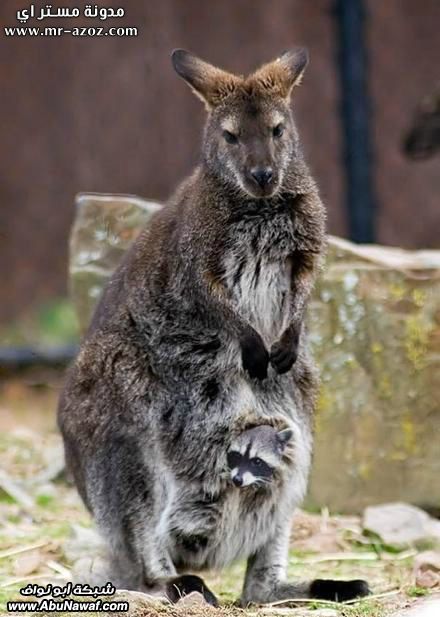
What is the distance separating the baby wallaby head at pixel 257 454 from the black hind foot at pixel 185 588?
38cm

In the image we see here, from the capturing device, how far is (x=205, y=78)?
5895 millimetres

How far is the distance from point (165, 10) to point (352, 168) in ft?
5.85

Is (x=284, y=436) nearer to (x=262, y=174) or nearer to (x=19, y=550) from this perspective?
(x=262, y=174)

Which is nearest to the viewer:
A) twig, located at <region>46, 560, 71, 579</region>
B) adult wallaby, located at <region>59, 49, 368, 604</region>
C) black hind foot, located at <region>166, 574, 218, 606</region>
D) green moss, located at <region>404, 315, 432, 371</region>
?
black hind foot, located at <region>166, 574, 218, 606</region>

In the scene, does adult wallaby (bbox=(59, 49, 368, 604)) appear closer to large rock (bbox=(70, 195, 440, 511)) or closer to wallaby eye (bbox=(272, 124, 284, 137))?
wallaby eye (bbox=(272, 124, 284, 137))

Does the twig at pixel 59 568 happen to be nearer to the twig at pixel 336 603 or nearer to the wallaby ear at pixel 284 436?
the twig at pixel 336 603

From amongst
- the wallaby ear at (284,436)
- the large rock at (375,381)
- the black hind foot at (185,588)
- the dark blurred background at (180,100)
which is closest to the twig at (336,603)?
the black hind foot at (185,588)

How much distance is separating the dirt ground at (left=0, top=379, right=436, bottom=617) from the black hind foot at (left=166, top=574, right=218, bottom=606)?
0.17 meters

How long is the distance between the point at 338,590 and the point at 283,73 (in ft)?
6.51

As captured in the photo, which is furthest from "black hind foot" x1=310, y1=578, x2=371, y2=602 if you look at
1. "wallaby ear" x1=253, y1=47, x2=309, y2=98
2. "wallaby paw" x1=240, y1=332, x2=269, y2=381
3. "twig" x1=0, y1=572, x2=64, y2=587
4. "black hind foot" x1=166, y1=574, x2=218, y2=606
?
"wallaby ear" x1=253, y1=47, x2=309, y2=98

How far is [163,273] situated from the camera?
231 inches

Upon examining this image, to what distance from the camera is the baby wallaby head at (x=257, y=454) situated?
5.52 m

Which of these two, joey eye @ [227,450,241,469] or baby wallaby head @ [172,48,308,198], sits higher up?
baby wallaby head @ [172,48,308,198]

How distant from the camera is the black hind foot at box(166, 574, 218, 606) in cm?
544
